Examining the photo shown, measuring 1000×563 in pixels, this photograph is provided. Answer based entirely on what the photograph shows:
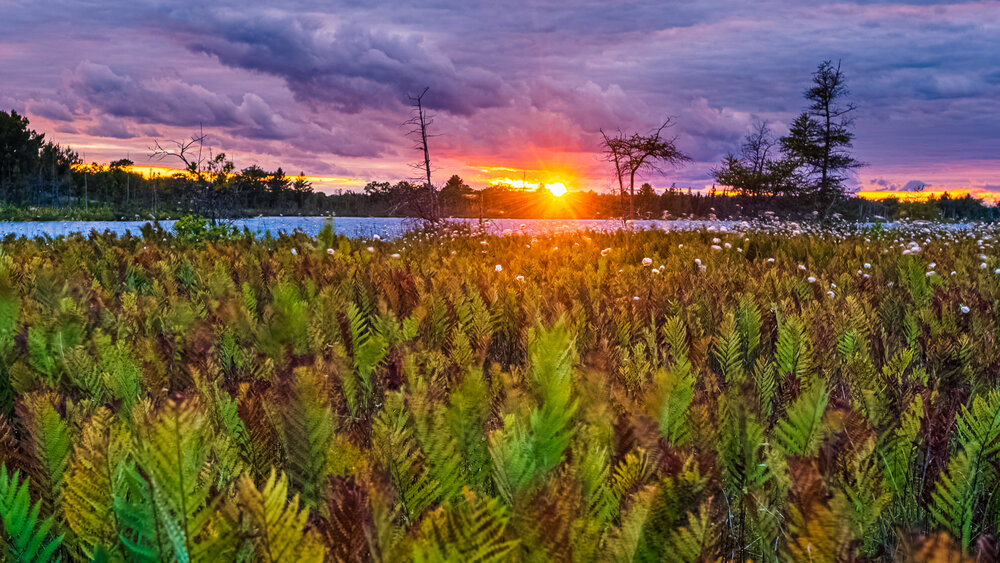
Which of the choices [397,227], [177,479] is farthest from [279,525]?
[397,227]

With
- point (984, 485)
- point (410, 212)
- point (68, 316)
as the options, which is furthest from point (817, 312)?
point (410, 212)

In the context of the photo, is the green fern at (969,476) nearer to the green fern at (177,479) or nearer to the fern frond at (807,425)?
the fern frond at (807,425)

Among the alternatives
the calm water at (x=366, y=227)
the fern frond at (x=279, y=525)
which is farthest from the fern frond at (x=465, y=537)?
the calm water at (x=366, y=227)

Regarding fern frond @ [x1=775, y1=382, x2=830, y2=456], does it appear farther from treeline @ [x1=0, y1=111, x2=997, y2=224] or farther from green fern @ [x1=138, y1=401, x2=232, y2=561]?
treeline @ [x1=0, y1=111, x2=997, y2=224]

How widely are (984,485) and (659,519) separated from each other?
3.18 feet

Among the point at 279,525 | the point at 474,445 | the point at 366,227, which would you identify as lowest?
the point at 474,445

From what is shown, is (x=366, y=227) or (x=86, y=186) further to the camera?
(x=86, y=186)

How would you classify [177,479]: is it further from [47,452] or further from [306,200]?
[306,200]

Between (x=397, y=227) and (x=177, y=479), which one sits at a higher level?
(x=397, y=227)

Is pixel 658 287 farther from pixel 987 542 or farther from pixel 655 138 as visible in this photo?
pixel 655 138

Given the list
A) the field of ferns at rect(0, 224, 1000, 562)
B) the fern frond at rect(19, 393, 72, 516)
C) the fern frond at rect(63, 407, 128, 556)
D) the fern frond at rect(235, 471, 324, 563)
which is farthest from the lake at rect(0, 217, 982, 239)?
the fern frond at rect(235, 471, 324, 563)

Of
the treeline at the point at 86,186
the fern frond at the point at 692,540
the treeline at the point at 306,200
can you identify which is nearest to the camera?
the fern frond at the point at 692,540

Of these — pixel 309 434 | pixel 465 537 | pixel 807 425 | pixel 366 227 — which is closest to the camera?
pixel 465 537

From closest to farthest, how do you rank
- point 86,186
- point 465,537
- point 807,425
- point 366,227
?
point 465,537
point 807,425
point 366,227
point 86,186
